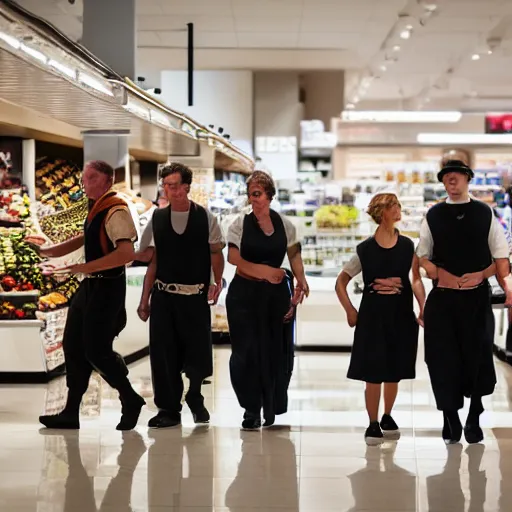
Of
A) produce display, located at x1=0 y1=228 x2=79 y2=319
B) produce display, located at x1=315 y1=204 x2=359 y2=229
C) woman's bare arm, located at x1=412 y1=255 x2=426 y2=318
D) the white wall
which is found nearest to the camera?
woman's bare arm, located at x1=412 y1=255 x2=426 y2=318

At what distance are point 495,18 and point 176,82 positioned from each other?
5.59m

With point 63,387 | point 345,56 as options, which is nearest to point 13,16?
point 63,387

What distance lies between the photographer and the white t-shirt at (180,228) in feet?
20.1

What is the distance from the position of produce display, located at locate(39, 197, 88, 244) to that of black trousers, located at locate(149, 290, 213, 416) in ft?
5.29

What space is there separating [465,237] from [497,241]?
0.18m

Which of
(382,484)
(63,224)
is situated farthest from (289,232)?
(63,224)

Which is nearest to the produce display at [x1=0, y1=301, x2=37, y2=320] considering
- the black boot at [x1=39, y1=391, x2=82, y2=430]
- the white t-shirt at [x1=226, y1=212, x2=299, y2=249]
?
the black boot at [x1=39, y1=391, x2=82, y2=430]

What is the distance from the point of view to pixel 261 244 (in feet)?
19.9

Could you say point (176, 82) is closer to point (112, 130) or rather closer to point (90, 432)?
point (112, 130)

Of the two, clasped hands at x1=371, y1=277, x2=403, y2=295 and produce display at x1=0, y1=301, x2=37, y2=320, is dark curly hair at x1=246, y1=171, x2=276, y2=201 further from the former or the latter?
produce display at x1=0, y1=301, x2=37, y2=320

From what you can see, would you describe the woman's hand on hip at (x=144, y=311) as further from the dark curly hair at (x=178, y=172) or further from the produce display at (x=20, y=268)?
the produce display at (x=20, y=268)

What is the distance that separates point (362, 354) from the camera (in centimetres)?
593

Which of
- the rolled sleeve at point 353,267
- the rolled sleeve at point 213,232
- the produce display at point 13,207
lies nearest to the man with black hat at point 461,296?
the rolled sleeve at point 353,267

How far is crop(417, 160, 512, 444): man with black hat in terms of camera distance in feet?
18.9
